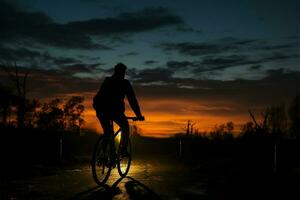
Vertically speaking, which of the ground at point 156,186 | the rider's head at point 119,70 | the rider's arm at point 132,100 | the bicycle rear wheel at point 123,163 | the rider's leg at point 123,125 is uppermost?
the rider's head at point 119,70

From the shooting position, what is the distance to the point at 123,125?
9711mm

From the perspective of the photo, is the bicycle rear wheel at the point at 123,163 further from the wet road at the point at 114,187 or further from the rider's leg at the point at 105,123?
the rider's leg at the point at 105,123

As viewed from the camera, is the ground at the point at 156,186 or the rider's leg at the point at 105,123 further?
the rider's leg at the point at 105,123

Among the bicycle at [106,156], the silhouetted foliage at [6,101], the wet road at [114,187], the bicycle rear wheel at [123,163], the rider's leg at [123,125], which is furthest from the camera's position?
the silhouetted foliage at [6,101]

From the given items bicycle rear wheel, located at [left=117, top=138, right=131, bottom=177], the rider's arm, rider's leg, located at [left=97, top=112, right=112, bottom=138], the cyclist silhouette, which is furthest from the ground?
the rider's arm

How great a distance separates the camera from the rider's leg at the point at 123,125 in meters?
9.55

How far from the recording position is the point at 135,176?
415 inches

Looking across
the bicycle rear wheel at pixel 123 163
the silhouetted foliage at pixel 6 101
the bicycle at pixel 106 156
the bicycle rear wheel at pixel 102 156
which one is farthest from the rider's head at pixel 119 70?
the silhouetted foliage at pixel 6 101

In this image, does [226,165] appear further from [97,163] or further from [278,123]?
[278,123]

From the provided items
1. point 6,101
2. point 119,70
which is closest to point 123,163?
point 119,70

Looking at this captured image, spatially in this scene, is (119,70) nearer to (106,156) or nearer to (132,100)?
(132,100)

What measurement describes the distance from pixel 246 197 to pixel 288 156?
13.5 metres

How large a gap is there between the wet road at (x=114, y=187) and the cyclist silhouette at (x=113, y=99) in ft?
3.81

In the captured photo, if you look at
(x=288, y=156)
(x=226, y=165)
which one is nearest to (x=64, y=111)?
(x=288, y=156)
